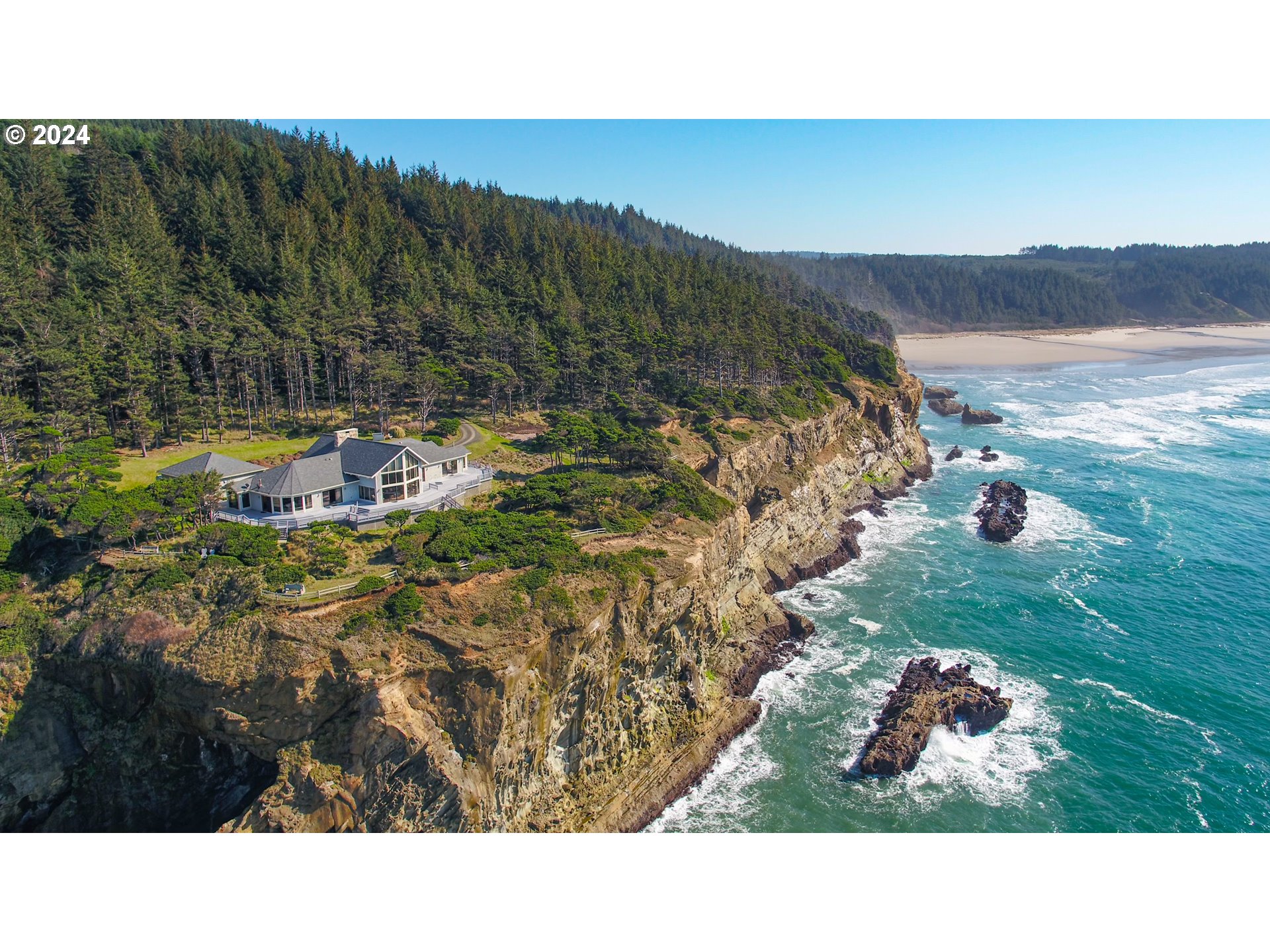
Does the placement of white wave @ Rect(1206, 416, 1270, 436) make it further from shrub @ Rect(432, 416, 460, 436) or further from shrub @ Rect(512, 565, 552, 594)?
shrub @ Rect(512, 565, 552, 594)

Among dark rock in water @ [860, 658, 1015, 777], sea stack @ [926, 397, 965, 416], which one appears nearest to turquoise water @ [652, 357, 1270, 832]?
dark rock in water @ [860, 658, 1015, 777]

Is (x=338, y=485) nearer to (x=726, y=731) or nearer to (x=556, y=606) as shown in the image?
(x=556, y=606)

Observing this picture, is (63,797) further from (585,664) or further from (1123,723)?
(1123,723)

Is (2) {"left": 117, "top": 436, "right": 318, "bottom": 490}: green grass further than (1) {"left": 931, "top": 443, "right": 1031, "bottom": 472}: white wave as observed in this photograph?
No

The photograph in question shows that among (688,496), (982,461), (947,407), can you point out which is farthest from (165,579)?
(947,407)

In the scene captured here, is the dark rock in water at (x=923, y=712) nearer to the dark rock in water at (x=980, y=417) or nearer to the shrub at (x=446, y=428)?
the shrub at (x=446, y=428)

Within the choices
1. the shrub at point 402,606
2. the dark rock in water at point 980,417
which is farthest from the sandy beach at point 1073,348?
the shrub at point 402,606
